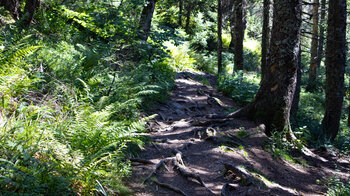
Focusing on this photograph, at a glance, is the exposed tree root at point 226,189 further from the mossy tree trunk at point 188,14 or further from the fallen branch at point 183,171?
the mossy tree trunk at point 188,14

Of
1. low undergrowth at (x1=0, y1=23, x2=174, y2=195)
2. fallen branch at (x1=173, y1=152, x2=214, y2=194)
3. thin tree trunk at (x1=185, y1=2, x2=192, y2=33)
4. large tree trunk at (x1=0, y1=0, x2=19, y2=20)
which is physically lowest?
fallen branch at (x1=173, y1=152, x2=214, y2=194)

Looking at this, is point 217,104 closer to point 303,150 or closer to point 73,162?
point 303,150

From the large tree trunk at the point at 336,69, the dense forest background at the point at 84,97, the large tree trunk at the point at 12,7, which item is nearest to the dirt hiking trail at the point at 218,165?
the dense forest background at the point at 84,97

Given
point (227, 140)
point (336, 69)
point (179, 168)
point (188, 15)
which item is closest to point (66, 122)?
point (179, 168)

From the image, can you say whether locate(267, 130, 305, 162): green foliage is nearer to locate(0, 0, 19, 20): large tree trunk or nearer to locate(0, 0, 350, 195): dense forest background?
locate(0, 0, 350, 195): dense forest background

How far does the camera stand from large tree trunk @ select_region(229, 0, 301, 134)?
5.52 m

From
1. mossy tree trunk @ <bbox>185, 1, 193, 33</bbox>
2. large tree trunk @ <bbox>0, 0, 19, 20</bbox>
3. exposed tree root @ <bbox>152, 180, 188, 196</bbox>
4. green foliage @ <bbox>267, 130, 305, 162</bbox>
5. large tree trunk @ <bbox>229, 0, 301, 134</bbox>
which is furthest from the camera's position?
mossy tree trunk @ <bbox>185, 1, 193, 33</bbox>

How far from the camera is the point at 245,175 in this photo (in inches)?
155

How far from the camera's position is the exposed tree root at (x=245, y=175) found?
12.7ft

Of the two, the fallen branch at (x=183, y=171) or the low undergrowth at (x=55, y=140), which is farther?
the fallen branch at (x=183, y=171)

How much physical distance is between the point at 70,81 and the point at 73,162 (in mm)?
2802

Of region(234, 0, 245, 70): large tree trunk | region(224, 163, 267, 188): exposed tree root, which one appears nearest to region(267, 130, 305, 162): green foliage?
region(224, 163, 267, 188): exposed tree root

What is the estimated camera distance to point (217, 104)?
10039 mm

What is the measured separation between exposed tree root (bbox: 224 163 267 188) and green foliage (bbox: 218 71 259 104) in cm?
676
